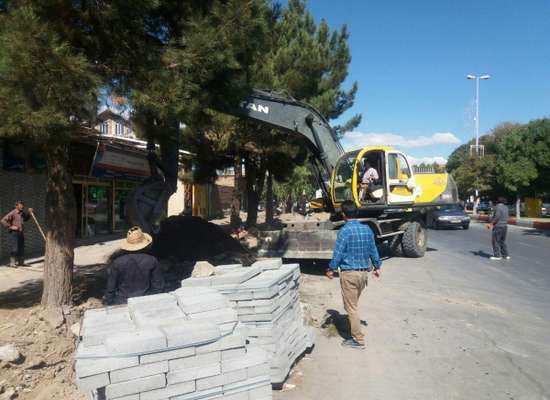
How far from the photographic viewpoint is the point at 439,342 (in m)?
5.33

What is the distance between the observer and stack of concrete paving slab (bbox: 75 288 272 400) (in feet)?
9.08

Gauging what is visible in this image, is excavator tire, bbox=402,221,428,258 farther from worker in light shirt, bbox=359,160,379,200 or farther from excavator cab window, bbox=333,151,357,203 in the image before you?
excavator cab window, bbox=333,151,357,203

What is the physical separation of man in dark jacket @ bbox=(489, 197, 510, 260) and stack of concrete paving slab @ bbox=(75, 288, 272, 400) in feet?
34.9

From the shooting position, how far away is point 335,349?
5.11 meters

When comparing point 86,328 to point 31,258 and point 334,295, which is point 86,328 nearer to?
point 334,295

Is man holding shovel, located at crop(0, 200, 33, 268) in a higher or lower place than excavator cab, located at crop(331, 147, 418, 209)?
lower

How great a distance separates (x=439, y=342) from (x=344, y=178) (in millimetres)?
5925

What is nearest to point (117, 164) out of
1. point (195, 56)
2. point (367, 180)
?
point (367, 180)

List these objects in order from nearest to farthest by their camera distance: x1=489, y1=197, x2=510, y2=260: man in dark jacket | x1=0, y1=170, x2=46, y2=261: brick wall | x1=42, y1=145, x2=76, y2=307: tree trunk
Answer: x1=42, y1=145, x2=76, y2=307: tree trunk → x1=0, y1=170, x2=46, y2=261: brick wall → x1=489, y1=197, x2=510, y2=260: man in dark jacket

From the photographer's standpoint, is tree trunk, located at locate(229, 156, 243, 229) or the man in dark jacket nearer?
the man in dark jacket

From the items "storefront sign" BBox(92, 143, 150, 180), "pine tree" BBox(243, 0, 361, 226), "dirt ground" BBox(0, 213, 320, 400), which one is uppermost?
"pine tree" BBox(243, 0, 361, 226)

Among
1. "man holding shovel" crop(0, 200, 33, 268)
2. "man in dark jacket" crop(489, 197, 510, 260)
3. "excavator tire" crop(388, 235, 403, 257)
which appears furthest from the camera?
"excavator tire" crop(388, 235, 403, 257)

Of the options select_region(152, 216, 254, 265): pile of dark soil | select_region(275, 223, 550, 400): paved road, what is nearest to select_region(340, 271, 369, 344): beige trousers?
select_region(275, 223, 550, 400): paved road

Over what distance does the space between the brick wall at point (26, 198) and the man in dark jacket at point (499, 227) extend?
13047mm
